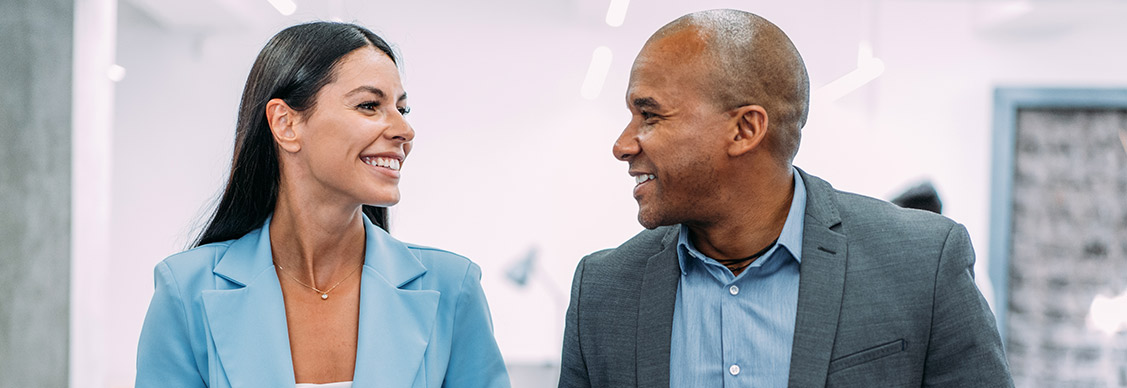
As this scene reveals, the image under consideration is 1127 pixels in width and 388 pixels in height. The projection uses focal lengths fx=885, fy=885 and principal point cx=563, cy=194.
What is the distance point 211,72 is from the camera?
388 cm

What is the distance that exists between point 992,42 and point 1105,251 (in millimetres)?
1214

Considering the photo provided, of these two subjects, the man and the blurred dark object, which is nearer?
the man

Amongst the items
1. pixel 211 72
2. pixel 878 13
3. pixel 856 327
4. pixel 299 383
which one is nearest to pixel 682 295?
pixel 856 327

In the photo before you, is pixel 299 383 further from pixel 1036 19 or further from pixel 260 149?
pixel 1036 19

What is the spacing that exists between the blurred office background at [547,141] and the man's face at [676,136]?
2.07m

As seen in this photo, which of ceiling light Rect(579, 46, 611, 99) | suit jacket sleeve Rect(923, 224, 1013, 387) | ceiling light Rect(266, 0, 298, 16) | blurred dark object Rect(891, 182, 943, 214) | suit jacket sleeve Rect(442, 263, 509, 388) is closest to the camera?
suit jacket sleeve Rect(923, 224, 1013, 387)

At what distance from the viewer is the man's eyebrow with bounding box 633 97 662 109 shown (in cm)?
143

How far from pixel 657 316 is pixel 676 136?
11.7 inches

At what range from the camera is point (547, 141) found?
409 centimetres

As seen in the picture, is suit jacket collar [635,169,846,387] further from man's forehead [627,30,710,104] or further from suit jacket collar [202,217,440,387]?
suit jacket collar [202,217,440,387]

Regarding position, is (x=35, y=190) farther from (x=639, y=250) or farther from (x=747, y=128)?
(x=747, y=128)

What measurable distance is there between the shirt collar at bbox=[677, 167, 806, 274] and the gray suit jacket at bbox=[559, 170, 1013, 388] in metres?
0.01

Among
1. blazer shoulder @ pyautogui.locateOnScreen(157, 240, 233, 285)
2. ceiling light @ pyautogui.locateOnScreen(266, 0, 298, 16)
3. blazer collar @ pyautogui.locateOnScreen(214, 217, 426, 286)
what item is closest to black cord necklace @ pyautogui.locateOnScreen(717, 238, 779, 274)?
blazer collar @ pyautogui.locateOnScreen(214, 217, 426, 286)

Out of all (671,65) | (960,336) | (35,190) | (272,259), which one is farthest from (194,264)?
(35,190)
